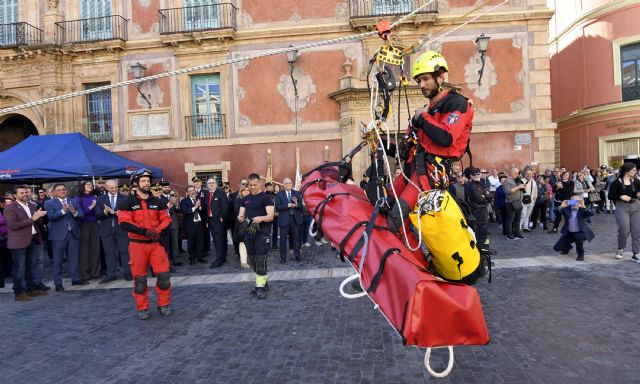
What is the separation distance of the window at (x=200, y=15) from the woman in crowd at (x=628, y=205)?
15.7m

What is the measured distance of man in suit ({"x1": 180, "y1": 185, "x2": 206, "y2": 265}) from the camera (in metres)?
10.1

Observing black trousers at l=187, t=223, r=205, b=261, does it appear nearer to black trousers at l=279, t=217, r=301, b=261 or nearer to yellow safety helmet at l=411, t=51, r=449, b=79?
black trousers at l=279, t=217, r=301, b=261

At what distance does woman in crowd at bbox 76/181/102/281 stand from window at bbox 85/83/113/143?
→ 1077 cm

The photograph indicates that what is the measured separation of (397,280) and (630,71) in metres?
22.6

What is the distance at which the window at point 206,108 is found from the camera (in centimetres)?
1755

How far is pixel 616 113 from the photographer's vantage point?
1950 centimetres

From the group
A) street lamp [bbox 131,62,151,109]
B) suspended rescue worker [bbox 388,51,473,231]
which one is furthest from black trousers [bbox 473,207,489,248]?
street lamp [bbox 131,62,151,109]

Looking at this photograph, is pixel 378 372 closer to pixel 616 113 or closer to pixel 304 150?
Result: pixel 304 150

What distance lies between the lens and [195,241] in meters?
10.1

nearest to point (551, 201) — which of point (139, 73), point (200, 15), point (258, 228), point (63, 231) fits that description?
point (258, 228)

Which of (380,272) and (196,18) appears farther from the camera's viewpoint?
(196,18)

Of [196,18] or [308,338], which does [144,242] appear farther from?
A: [196,18]

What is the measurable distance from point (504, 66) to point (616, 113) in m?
7.63

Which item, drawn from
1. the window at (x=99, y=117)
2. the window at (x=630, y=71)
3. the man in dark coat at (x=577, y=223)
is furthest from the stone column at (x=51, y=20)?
the window at (x=630, y=71)
